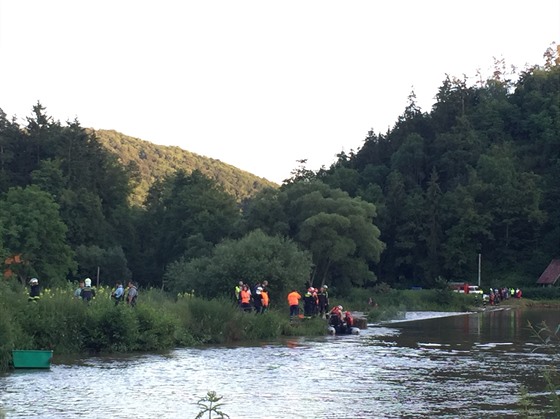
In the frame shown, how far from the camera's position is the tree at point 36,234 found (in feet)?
230

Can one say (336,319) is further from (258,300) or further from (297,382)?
(297,382)

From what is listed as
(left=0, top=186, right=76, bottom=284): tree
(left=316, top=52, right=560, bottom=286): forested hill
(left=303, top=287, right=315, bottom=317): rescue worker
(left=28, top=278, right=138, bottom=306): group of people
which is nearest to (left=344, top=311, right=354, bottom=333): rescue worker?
(left=303, top=287, right=315, bottom=317): rescue worker

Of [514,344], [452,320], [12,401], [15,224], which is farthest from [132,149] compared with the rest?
[12,401]

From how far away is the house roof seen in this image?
101000 mm

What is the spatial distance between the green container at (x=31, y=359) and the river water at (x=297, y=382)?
17.0 inches

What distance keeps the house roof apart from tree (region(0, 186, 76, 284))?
175 ft

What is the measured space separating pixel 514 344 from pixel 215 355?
12.8 metres

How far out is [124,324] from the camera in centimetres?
2958

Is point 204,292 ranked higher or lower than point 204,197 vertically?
lower

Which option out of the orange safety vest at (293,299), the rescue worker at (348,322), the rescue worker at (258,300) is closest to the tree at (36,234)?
the orange safety vest at (293,299)

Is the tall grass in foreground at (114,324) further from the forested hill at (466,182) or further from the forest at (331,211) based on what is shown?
the forested hill at (466,182)

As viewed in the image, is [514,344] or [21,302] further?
[514,344]

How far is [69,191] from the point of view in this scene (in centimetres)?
8306

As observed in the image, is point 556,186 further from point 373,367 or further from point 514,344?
point 373,367
